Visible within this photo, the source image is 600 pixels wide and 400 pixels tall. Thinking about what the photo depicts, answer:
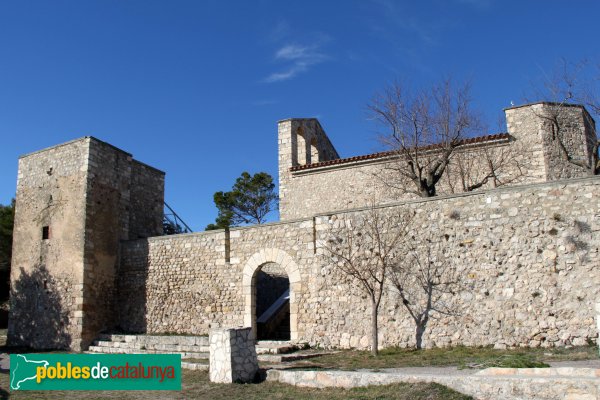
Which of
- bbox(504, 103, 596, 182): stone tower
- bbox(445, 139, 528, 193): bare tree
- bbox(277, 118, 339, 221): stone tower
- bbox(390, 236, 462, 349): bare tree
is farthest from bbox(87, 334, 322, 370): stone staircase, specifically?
bbox(504, 103, 596, 182): stone tower

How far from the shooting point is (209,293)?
15.6 meters

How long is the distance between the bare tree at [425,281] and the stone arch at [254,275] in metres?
2.83

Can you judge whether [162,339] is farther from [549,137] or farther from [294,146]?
[549,137]

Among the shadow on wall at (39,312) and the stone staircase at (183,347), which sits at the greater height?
the shadow on wall at (39,312)

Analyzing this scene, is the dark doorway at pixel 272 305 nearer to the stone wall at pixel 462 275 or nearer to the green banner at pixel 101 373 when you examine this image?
the stone wall at pixel 462 275

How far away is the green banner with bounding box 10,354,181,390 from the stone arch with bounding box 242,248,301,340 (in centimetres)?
474

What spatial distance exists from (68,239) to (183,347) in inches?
229

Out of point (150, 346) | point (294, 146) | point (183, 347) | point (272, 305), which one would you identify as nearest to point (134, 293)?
point (150, 346)

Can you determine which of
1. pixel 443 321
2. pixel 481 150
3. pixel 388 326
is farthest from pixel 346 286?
pixel 481 150

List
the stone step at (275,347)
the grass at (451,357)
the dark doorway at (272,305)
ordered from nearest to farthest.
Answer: the grass at (451,357), the stone step at (275,347), the dark doorway at (272,305)

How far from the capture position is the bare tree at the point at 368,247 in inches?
510

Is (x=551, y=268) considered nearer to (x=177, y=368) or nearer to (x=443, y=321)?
(x=443, y=321)

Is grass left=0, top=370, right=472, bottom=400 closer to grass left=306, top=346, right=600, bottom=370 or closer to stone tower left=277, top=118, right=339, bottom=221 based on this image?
grass left=306, top=346, right=600, bottom=370

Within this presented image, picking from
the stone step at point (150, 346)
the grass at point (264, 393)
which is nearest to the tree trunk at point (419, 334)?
the grass at point (264, 393)
